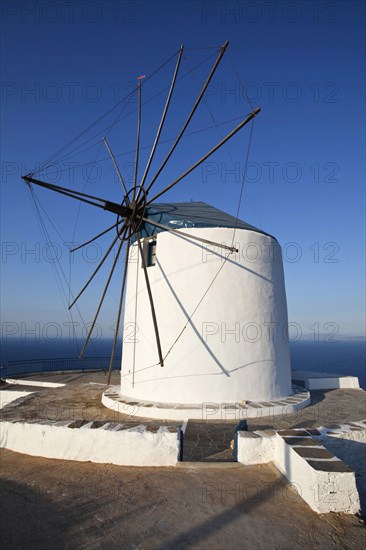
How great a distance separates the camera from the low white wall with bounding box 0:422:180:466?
606cm

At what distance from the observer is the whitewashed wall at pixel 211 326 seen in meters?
9.44

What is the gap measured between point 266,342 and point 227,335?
1371 millimetres

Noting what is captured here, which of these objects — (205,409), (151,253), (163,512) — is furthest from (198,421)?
(151,253)

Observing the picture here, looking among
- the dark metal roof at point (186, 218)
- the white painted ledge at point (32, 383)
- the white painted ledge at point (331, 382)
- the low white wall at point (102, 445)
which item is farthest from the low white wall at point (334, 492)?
the white painted ledge at point (32, 383)

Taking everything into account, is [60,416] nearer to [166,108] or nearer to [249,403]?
[249,403]

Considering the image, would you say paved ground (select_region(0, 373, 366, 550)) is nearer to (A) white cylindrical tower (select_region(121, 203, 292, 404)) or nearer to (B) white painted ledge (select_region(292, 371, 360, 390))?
(A) white cylindrical tower (select_region(121, 203, 292, 404))

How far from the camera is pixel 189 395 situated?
30.6ft

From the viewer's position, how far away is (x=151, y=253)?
1080 centimetres

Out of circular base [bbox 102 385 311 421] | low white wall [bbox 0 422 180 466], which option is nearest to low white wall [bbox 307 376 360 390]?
circular base [bbox 102 385 311 421]

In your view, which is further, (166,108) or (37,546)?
(166,108)

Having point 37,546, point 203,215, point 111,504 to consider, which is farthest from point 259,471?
point 203,215

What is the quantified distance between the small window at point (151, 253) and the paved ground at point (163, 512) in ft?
20.0

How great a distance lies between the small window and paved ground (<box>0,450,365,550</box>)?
240 inches

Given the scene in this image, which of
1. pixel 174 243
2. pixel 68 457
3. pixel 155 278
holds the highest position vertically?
pixel 174 243
